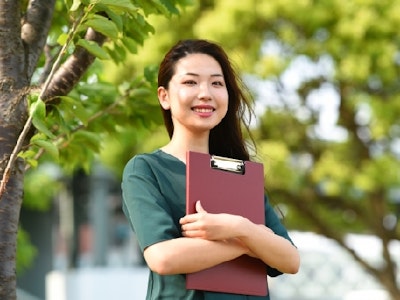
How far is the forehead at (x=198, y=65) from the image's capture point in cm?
286

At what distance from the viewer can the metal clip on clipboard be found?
A: 270 centimetres

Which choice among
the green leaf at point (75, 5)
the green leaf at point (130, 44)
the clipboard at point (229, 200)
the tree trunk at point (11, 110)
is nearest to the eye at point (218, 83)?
the clipboard at point (229, 200)

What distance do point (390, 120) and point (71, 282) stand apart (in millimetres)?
9056

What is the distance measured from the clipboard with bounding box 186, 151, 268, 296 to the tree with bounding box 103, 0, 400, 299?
386 inches

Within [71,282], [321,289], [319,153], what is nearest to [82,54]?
[319,153]

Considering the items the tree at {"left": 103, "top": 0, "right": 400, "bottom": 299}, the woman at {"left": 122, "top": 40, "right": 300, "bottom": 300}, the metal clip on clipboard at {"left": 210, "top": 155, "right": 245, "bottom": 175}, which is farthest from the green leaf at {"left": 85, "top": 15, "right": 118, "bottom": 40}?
the tree at {"left": 103, "top": 0, "right": 400, "bottom": 299}

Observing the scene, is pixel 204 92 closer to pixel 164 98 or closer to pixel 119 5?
pixel 164 98

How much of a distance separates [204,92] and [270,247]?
17.9 inches

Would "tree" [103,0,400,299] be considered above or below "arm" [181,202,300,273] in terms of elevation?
above

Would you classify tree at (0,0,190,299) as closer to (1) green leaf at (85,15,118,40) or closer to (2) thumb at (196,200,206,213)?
(1) green leaf at (85,15,118,40)

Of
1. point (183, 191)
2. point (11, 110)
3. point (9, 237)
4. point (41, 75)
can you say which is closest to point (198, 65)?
point (183, 191)

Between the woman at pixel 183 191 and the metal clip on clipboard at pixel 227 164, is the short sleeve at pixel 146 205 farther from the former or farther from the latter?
the metal clip on clipboard at pixel 227 164

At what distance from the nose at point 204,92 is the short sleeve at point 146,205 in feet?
0.75

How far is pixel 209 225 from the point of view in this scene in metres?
2.63
